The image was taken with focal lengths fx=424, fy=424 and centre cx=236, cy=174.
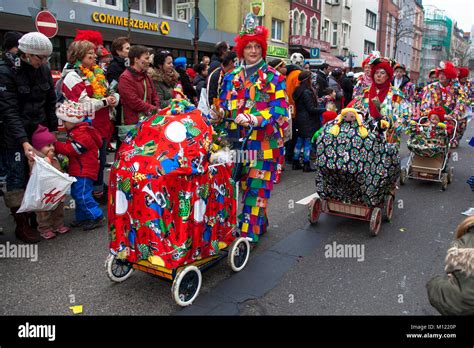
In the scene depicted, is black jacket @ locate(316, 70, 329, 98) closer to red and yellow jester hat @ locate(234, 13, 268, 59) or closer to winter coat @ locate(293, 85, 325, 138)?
winter coat @ locate(293, 85, 325, 138)

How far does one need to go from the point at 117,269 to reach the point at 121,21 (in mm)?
14407

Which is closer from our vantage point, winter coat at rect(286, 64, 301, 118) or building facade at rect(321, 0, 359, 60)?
winter coat at rect(286, 64, 301, 118)

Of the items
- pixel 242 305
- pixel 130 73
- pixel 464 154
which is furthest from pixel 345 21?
pixel 242 305

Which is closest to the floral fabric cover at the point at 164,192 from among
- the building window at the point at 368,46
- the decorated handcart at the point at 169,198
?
the decorated handcart at the point at 169,198

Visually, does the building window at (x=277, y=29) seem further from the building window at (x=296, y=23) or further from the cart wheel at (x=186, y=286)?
the cart wheel at (x=186, y=286)

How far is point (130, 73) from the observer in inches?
209

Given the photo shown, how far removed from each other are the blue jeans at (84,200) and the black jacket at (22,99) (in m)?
0.70

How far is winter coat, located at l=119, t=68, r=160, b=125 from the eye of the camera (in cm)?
526

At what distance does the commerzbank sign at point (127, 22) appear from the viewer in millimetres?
15070

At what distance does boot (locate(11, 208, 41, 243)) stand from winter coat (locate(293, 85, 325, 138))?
209 inches

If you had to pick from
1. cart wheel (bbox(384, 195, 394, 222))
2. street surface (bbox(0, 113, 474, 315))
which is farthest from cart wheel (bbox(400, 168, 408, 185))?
cart wheel (bbox(384, 195, 394, 222))
